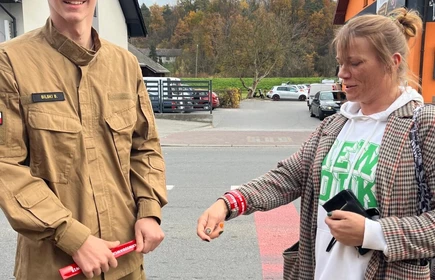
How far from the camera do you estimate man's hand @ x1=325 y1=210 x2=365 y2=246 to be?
1.41 metres

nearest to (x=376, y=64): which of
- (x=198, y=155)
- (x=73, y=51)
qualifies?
(x=73, y=51)

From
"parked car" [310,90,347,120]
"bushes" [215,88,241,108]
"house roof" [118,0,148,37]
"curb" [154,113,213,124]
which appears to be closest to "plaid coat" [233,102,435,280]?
"curb" [154,113,213,124]

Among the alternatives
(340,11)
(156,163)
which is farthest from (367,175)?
(340,11)

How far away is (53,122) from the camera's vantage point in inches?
59.8

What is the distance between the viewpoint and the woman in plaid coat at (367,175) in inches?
55.0

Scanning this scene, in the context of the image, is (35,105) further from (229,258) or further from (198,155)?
(198,155)

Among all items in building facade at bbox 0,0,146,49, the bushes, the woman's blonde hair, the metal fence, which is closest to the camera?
the woman's blonde hair

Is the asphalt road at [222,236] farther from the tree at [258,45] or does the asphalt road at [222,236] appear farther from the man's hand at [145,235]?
the tree at [258,45]

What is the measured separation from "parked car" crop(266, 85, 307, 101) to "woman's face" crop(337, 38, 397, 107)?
124 ft

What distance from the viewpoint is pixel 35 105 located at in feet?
4.94

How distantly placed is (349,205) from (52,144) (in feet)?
3.57

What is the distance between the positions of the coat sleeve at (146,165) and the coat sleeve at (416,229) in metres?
0.92

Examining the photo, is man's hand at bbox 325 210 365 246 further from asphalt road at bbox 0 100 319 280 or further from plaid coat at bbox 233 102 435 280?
asphalt road at bbox 0 100 319 280

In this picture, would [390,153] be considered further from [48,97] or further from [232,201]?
[48,97]
